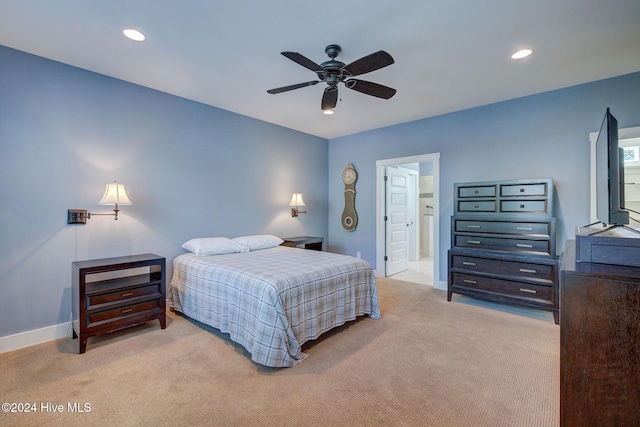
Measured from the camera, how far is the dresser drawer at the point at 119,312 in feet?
8.15

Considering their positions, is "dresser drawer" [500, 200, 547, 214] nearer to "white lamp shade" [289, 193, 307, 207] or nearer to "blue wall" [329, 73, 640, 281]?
"blue wall" [329, 73, 640, 281]

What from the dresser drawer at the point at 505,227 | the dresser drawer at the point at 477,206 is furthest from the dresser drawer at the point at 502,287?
the dresser drawer at the point at 477,206

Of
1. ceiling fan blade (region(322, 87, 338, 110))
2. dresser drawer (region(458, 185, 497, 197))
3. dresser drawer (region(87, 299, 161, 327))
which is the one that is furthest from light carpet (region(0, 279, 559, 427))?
ceiling fan blade (region(322, 87, 338, 110))

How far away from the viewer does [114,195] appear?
2.84 meters

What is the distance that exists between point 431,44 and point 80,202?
364cm

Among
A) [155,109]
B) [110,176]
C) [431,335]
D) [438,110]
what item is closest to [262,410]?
[431,335]

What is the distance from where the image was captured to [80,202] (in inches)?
113

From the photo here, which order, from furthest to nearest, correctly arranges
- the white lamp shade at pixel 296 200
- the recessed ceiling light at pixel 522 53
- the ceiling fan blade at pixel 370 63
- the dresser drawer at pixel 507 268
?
the white lamp shade at pixel 296 200 < the dresser drawer at pixel 507 268 < the recessed ceiling light at pixel 522 53 < the ceiling fan blade at pixel 370 63

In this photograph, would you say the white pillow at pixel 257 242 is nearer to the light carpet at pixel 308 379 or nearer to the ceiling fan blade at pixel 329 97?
the light carpet at pixel 308 379

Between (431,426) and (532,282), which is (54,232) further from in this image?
(532,282)

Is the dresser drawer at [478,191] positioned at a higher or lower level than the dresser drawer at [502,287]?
higher

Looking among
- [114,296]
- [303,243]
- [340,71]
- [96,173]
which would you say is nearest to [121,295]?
[114,296]

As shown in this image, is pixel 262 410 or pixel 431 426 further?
pixel 262 410

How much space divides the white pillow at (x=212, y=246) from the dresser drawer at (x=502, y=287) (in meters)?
2.83
